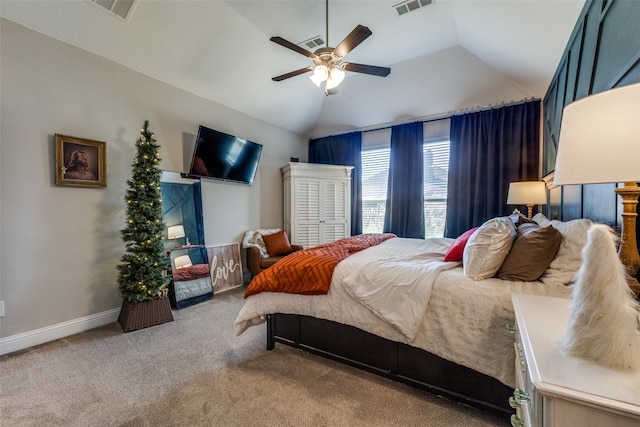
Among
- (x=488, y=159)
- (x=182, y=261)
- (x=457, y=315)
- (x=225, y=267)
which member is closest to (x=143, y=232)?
(x=182, y=261)

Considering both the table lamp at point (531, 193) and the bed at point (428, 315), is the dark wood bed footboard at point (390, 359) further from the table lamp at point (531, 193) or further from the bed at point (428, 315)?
the table lamp at point (531, 193)

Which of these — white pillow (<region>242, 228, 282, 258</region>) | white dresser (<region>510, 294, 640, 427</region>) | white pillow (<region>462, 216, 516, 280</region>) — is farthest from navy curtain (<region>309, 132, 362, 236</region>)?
white dresser (<region>510, 294, 640, 427</region>)

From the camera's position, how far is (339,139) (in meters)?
5.52

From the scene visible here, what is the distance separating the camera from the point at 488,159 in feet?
13.5

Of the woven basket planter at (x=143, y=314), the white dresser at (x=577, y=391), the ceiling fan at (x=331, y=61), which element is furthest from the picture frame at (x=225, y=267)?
the white dresser at (x=577, y=391)

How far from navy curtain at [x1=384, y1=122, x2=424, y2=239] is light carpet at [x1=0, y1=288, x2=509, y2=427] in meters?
3.11

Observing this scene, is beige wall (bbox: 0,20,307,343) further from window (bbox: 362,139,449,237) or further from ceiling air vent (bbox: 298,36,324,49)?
window (bbox: 362,139,449,237)

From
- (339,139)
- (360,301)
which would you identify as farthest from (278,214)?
(360,301)

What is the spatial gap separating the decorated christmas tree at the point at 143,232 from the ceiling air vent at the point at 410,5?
3114 mm

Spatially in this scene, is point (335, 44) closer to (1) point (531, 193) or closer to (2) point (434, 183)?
(2) point (434, 183)

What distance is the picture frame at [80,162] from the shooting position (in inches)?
103

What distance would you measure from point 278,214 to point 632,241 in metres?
4.63

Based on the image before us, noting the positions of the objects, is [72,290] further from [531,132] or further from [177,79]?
[531,132]

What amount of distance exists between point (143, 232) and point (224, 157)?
161cm
